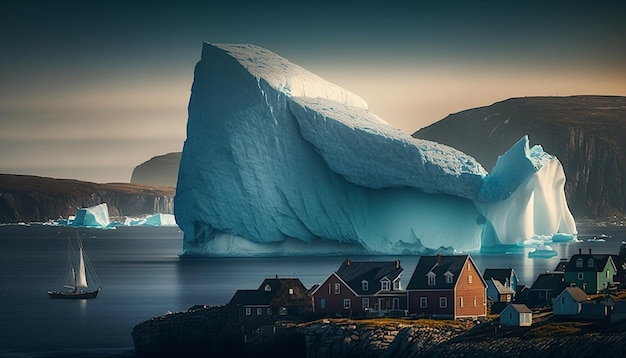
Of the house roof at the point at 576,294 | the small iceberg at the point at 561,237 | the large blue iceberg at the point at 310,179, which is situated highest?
the large blue iceberg at the point at 310,179

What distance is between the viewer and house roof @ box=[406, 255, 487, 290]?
5319cm

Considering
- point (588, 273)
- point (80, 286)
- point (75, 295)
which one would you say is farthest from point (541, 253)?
point (588, 273)

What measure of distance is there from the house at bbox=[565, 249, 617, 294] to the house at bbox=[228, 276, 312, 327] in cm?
1113

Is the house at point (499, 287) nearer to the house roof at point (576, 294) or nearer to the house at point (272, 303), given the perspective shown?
the house roof at point (576, 294)

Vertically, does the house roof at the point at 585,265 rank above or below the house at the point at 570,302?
above

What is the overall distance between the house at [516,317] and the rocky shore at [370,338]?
413 millimetres

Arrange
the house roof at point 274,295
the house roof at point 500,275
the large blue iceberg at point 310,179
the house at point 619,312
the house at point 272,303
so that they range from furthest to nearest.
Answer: the large blue iceberg at point 310,179 → the house roof at point 500,275 → the house roof at point 274,295 → the house at point 272,303 → the house at point 619,312

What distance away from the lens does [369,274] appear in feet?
182

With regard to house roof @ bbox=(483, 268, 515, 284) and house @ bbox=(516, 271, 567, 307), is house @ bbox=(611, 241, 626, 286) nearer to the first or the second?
house @ bbox=(516, 271, 567, 307)

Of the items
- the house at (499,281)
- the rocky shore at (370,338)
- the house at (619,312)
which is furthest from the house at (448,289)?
the house at (619,312)

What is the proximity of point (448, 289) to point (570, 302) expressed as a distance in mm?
4637

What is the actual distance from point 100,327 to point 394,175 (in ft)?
119

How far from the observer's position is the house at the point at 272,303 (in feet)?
178

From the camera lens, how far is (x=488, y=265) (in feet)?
315
